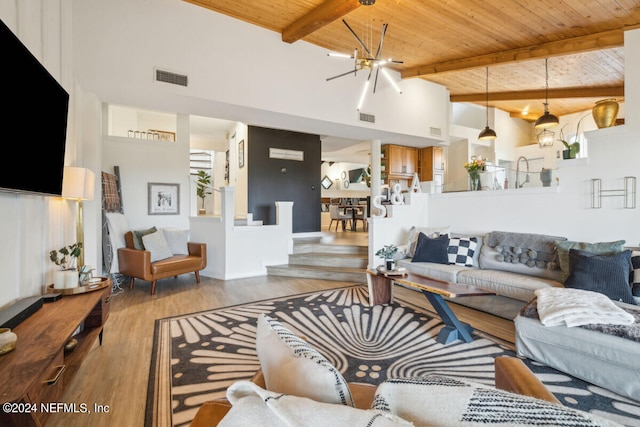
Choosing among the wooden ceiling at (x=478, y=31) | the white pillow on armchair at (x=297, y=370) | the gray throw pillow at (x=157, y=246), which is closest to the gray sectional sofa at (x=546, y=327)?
the white pillow on armchair at (x=297, y=370)

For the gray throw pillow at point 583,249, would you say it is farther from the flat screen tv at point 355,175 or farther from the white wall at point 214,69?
the flat screen tv at point 355,175

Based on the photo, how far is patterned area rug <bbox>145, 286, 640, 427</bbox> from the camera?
6.22 ft

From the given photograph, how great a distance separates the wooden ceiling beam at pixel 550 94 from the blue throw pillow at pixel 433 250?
476 cm

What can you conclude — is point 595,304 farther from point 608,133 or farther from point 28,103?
point 28,103

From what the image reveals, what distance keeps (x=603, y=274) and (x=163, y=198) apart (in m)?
6.14

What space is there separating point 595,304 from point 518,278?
1.03 metres

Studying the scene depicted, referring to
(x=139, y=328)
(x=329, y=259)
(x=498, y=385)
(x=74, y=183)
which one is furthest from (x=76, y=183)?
(x=329, y=259)

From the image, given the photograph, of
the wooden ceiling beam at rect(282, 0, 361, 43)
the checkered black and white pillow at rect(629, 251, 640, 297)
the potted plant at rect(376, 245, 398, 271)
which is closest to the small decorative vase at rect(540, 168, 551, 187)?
the checkered black and white pillow at rect(629, 251, 640, 297)

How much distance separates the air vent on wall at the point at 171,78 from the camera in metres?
3.86

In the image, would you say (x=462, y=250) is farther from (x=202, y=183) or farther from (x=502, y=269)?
(x=202, y=183)

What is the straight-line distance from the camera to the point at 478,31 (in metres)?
4.51

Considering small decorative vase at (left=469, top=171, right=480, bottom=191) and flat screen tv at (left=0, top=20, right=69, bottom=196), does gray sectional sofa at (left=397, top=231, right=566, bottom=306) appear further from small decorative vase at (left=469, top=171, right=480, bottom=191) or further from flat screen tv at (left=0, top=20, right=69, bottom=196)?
flat screen tv at (left=0, top=20, right=69, bottom=196)

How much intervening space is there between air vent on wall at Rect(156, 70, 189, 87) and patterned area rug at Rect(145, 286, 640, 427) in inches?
117

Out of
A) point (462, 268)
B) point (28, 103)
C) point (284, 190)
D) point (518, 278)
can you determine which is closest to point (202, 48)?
point (28, 103)
